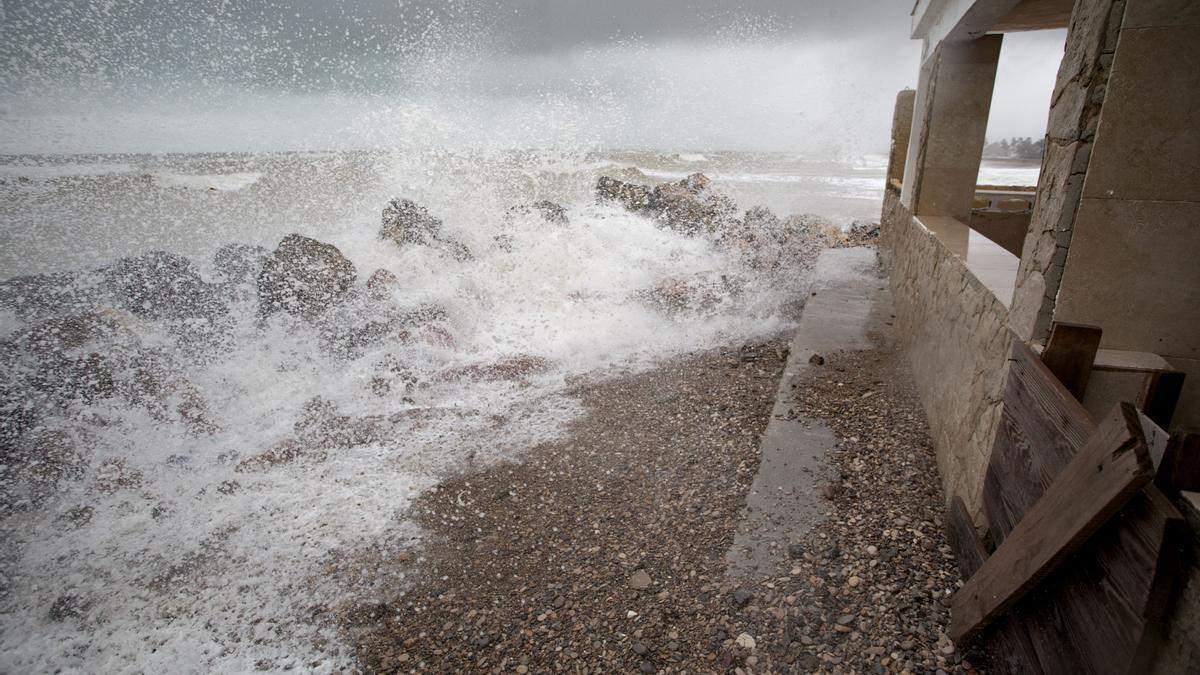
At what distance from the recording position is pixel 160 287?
8.61 metres

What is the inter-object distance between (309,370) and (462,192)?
11.0 m

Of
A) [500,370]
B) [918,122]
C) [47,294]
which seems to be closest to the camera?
[918,122]

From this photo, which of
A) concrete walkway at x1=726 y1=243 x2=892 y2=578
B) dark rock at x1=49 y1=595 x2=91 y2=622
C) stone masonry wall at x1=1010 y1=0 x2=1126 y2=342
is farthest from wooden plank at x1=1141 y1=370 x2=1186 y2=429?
dark rock at x1=49 y1=595 x2=91 y2=622

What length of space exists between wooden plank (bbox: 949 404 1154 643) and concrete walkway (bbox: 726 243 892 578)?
2.86ft

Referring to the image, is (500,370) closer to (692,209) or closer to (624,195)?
(692,209)

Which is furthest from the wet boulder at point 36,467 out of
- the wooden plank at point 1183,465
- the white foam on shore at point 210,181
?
the white foam on shore at point 210,181

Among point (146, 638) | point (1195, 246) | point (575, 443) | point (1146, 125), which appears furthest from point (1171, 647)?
point (146, 638)

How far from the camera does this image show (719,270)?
9359 mm

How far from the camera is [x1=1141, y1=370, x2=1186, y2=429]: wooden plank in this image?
4.88ft

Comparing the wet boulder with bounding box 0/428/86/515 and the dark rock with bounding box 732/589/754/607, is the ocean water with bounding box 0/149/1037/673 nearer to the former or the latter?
the wet boulder with bounding box 0/428/86/515

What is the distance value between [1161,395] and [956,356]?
1.59 meters

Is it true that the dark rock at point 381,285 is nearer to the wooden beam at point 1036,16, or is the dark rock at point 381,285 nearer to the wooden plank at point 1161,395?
the wooden beam at point 1036,16

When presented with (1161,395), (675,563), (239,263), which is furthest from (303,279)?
(1161,395)

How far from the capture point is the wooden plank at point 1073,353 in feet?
5.49
